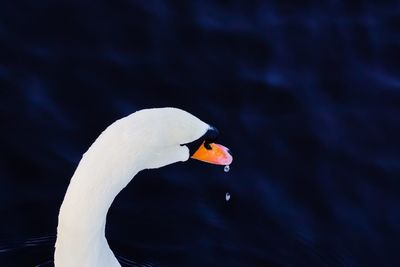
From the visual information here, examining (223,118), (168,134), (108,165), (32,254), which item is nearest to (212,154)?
(168,134)

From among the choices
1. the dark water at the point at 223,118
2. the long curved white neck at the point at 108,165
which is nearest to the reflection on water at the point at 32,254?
the dark water at the point at 223,118

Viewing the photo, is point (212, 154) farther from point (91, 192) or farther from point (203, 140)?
point (91, 192)

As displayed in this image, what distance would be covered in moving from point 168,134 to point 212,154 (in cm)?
95

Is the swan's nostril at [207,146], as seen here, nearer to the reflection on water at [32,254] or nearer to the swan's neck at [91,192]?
the swan's neck at [91,192]

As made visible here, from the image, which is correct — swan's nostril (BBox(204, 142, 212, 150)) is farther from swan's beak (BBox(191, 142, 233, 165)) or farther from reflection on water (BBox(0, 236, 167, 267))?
reflection on water (BBox(0, 236, 167, 267))

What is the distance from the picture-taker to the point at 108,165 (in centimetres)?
582

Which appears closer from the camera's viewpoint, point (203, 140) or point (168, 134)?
point (168, 134)

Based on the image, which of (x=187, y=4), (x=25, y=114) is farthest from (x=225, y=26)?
(x=25, y=114)

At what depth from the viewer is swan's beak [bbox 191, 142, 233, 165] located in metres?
6.74

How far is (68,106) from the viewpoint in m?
9.75

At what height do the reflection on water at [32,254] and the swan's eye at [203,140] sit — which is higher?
the swan's eye at [203,140]

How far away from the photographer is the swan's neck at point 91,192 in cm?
582

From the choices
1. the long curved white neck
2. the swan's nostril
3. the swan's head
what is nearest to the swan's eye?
the swan's head

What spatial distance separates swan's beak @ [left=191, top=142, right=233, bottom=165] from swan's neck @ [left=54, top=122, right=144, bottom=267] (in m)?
0.83
